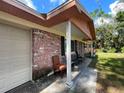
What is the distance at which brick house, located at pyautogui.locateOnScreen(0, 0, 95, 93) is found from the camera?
5.29 meters

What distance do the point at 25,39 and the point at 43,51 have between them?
155cm

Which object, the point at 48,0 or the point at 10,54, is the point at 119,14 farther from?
the point at 10,54

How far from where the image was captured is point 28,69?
23.5 feet

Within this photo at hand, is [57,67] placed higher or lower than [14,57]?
lower

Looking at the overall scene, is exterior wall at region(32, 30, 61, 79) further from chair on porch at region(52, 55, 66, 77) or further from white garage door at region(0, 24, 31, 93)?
white garage door at region(0, 24, 31, 93)

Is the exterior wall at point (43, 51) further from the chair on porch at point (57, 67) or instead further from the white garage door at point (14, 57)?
the white garage door at point (14, 57)

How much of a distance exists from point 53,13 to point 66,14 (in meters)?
0.49

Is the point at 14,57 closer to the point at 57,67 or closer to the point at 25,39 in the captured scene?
the point at 25,39

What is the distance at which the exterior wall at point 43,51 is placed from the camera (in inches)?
294

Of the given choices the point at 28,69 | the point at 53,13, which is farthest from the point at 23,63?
the point at 53,13

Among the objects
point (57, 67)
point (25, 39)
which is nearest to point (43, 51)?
point (57, 67)

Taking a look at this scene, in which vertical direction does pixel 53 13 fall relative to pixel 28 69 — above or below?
above

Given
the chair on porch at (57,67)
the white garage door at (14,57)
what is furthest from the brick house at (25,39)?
the chair on porch at (57,67)

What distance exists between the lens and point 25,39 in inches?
272
